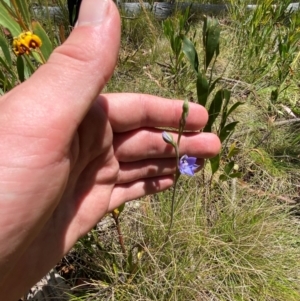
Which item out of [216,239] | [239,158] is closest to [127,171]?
[216,239]

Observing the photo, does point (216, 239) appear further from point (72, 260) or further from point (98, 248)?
point (72, 260)

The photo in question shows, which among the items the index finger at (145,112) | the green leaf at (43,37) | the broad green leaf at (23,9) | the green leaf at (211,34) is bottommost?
the index finger at (145,112)

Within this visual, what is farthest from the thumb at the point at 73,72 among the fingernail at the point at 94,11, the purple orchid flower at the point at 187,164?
the purple orchid flower at the point at 187,164

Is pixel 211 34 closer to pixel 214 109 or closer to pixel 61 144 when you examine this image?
pixel 214 109

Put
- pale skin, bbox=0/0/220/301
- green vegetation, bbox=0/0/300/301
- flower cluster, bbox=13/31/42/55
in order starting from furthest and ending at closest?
green vegetation, bbox=0/0/300/301 → flower cluster, bbox=13/31/42/55 → pale skin, bbox=0/0/220/301

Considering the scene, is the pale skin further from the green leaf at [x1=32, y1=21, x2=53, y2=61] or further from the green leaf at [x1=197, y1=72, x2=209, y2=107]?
the green leaf at [x1=32, y1=21, x2=53, y2=61]

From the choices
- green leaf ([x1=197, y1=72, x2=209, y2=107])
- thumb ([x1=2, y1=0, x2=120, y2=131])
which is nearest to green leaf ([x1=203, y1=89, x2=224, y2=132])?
green leaf ([x1=197, y1=72, x2=209, y2=107])

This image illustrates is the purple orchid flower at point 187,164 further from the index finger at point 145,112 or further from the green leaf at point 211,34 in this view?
the green leaf at point 211,34

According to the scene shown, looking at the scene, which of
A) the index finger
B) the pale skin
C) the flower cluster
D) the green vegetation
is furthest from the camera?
the green vegetation
